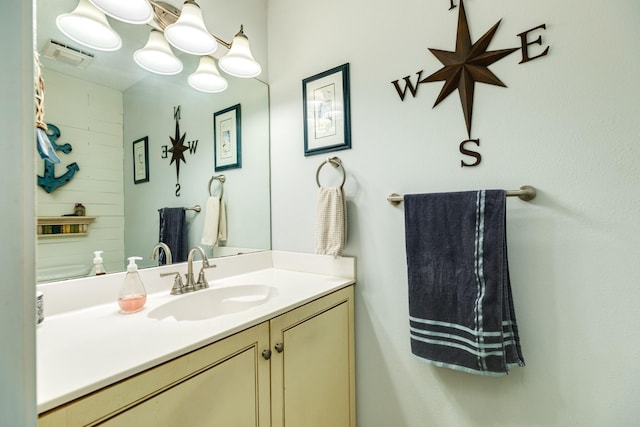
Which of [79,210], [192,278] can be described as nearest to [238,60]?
[79,210]

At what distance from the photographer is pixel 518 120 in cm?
91

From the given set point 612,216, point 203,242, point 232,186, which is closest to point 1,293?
point 203,242

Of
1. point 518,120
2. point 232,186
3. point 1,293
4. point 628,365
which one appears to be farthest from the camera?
point 232,186

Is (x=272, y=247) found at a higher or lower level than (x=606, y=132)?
lower

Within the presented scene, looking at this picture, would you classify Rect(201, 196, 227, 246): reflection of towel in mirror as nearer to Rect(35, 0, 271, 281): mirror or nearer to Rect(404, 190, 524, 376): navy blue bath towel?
Rect(35, 0, 271, 281): mirror

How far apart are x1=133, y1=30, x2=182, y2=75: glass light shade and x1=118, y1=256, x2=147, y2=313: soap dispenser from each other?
81 centimetres

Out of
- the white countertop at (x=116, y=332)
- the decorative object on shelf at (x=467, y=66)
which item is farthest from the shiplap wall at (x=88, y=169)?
the decorative object on shelf at (x=467, y=66)

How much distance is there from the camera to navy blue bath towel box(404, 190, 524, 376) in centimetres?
87

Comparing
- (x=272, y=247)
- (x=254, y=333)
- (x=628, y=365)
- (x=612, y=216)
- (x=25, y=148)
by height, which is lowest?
(x=628, y=365)

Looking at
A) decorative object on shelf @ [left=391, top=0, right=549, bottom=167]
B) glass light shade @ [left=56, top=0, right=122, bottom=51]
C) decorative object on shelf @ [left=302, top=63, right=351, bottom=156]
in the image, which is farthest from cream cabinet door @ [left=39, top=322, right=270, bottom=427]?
glass light shade @ [left=56, top=0, right=122, bottom=51]

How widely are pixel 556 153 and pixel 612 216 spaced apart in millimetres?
233

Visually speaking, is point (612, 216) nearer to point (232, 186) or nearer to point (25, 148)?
point (25, 148)

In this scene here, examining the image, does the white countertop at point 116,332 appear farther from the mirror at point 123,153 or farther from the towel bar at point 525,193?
the towel bar at point 525,193

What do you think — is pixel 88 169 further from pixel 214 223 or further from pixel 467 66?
pixel 467 66
